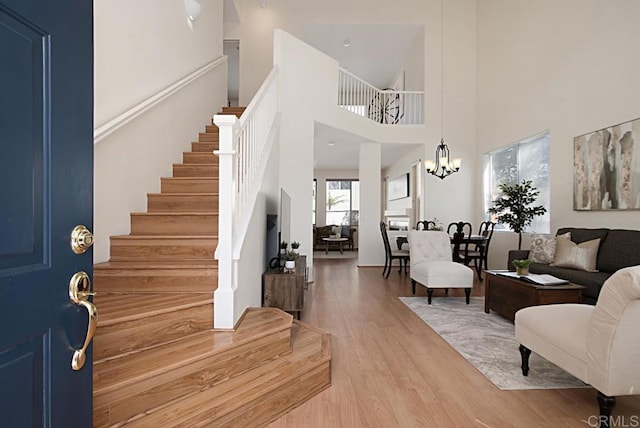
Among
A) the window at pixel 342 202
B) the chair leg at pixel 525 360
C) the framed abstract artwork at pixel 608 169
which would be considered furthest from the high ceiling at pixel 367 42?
the chair leg at pixel 525 360

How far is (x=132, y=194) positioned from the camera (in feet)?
10.5

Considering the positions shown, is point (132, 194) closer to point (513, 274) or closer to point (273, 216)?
point (273, 216)

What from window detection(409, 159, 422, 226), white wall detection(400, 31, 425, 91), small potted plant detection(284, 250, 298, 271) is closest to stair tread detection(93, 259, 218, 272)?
small potted plant detection(284, 250, 298, 271)

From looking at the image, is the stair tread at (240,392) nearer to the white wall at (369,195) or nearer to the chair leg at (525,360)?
the chair leg at (525,360)

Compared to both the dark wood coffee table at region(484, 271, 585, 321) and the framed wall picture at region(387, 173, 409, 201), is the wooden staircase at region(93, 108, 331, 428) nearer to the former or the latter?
the dark wood coffee table at region(484, 271, 585, 321)

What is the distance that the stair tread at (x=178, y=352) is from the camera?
5.45 ft

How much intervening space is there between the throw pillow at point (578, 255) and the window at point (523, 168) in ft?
4.67

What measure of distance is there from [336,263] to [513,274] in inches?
205

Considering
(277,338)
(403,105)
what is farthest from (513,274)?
(403,105)

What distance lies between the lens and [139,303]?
2244mm

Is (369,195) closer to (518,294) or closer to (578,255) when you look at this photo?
(578,255)

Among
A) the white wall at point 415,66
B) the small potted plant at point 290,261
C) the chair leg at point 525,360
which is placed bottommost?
the chair leg at point 525,360

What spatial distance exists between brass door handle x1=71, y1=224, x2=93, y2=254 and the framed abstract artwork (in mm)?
5200

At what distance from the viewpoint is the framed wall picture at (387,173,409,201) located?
9398 millimetres
